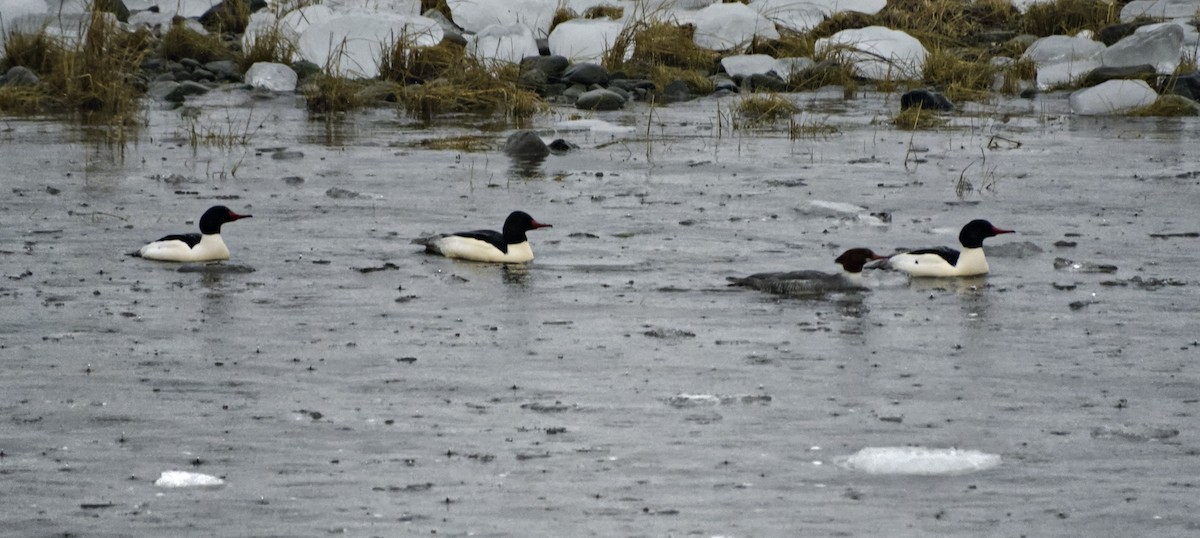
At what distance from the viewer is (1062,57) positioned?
2089 cm

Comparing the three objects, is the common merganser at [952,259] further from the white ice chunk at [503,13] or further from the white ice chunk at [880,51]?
the white ice chunk at [503,13]

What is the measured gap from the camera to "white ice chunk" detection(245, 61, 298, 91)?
19.8 m

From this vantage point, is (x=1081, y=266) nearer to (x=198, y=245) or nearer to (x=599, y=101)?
(x=198, y=245)

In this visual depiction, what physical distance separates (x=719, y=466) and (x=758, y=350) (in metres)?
1.86

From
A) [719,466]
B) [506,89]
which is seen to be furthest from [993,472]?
[506,89]

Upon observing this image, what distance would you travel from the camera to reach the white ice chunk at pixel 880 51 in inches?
808

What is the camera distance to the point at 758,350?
27.0ft

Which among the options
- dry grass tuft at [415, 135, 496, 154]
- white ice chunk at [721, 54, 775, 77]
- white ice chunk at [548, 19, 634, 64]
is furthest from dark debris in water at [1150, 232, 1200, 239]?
white ice chunk at [548, 19, 634, 64]

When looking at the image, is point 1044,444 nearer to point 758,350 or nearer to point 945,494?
point 945,494

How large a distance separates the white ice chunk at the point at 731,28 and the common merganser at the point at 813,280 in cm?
1259

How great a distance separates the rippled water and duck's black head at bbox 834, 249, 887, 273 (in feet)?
0.50

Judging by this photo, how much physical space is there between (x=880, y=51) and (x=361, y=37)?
19.2ft

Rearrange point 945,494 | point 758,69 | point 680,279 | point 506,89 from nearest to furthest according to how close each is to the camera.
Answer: point 945,494 < point 680,279 < point 506,89 < point 758,69

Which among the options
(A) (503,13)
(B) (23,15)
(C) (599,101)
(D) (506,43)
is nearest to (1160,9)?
(A) (503,13)
